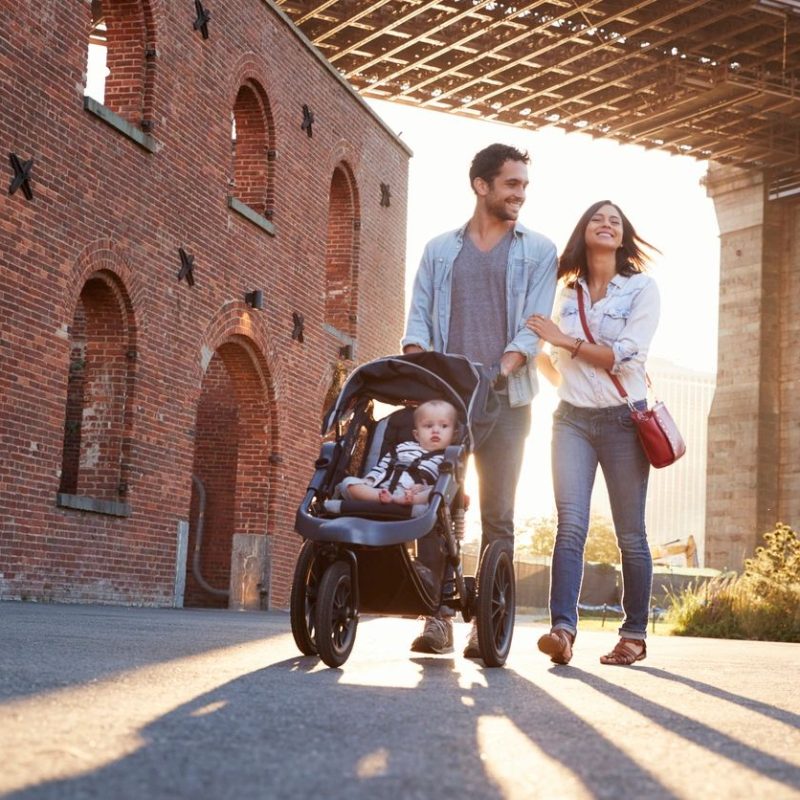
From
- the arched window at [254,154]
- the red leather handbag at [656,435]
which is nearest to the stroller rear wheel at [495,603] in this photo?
the red leather handbag at [656,435]

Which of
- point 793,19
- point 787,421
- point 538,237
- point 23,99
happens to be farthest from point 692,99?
point 538,237

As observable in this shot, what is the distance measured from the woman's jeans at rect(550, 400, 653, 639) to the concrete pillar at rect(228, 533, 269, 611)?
37.0 feet

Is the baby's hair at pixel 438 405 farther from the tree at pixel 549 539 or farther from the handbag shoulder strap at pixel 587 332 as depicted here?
the tree at pixel 549 539

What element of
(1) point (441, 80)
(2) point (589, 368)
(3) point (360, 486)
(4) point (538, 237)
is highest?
(1) point (441, 80)

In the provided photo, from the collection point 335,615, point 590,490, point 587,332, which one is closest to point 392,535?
point 335,615

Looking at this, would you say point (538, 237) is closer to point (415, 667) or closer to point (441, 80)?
point (415, 667)

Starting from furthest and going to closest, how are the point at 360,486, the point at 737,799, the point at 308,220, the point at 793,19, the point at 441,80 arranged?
the point at 441,80 < the point at 793,19 < the point at 308,220 < the point at 360,486 < the point at 737,799

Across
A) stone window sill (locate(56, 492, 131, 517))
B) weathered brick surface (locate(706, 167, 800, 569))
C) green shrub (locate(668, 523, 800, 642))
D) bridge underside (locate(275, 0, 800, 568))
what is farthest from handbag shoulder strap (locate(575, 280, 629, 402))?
weathered brick surface (locate(706, 167, 800, 569))

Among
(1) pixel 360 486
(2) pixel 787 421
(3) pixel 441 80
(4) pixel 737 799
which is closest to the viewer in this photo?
(4) pixel 737 799

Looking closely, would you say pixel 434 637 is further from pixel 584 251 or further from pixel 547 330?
pixel 584 251

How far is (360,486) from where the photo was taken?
5664 millimetres

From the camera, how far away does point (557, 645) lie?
6.27m

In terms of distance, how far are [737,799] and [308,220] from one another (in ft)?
53.0

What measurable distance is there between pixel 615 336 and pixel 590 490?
71 centimetres
